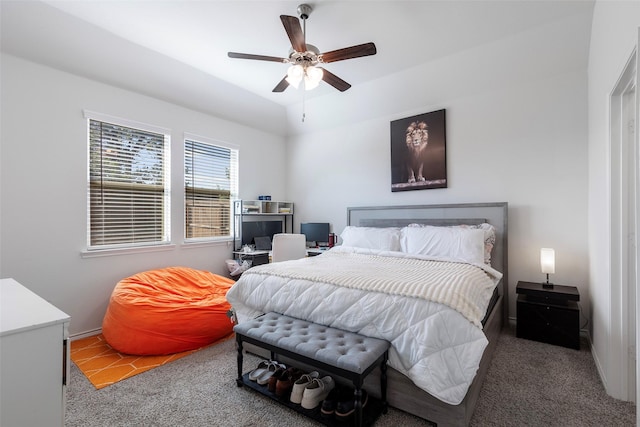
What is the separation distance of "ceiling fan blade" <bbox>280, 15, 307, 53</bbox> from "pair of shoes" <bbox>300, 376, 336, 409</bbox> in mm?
2379

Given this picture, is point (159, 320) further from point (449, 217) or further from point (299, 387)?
point (449, 217)

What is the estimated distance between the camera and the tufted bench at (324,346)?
156 centimetres

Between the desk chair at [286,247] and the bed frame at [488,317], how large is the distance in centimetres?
97

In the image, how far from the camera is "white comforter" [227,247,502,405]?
1615 mm

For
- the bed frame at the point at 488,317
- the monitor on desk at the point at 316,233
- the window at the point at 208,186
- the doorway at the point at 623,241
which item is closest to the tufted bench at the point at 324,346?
the bed frame at the point at 488,317

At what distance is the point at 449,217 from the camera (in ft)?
12.3

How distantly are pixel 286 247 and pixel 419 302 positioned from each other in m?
2.43

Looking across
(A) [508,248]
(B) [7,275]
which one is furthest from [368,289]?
(B) [7,275]

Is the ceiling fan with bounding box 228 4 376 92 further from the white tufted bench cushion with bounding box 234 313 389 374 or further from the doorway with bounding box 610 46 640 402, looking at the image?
the white tufted bench cushion with bounding box 234 313 389 374

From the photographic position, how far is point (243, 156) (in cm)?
→ 475

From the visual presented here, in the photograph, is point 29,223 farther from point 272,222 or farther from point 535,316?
point 535,316

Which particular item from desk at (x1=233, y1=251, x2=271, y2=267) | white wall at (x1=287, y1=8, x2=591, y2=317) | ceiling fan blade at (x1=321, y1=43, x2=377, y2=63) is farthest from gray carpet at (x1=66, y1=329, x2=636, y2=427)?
ceiling fan blade at (x1=321, y1=43, x2=377, y2=63)

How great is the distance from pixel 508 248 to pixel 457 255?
2.74 ft

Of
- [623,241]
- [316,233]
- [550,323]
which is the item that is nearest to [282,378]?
[623,241]
